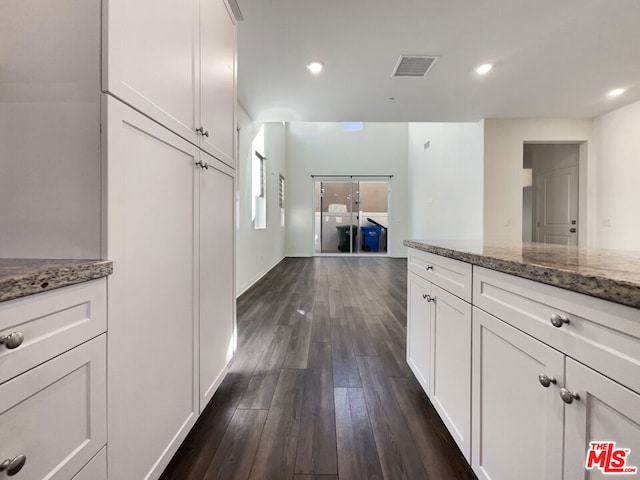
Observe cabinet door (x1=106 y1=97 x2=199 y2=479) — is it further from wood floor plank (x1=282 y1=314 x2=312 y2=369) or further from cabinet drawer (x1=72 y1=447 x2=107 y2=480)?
wood floor plank (x1=282 y1=314 x2=312 y2=369)

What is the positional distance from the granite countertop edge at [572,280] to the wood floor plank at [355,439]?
35.1 inches

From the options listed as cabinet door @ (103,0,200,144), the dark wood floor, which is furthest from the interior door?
cabinet door @ (103,0,200,144)

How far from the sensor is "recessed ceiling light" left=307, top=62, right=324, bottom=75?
274 centimetres

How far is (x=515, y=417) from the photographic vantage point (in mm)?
800

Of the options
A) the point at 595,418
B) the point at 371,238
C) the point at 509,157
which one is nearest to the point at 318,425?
the point at 595,418

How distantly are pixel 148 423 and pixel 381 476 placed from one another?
2.81 ft

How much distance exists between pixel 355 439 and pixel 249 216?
11.1ft

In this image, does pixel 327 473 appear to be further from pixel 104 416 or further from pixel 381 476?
pixel 104 416

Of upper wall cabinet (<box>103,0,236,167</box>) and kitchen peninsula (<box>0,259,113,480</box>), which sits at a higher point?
upper wall cabinet (<box>103,0,236,167</box>)

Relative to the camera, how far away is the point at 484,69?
113 inches

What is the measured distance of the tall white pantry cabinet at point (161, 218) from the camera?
757 millimetres

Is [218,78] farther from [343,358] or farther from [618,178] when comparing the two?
[618,178]

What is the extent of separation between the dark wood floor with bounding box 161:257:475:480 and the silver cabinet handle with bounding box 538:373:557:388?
0.68m

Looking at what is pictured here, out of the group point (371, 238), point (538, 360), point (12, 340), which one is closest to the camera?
point (12, 340)
